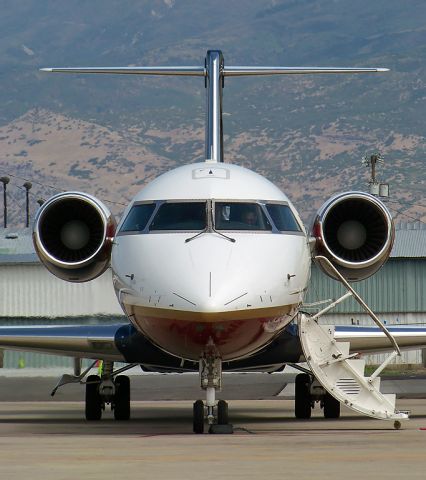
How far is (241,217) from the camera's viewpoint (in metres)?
16.8

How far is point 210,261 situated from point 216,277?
0.90 ft

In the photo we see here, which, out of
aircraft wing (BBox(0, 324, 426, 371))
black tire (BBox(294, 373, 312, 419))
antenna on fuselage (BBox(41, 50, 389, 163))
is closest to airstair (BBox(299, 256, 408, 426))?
aircraft wing (BBox(0, 324, 426, 371))

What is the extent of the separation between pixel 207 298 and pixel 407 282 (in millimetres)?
32705

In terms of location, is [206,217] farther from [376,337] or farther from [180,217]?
[376,337]

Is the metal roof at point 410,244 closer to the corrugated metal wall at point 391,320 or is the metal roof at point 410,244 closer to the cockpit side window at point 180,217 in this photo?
the corrugated metal wall at point 391,320

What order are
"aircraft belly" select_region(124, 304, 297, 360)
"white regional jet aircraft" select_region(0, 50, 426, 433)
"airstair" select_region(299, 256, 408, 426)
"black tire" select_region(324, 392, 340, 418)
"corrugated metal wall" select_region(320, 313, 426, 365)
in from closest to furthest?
"aircraft belly" select_region(124, 304, 297, 360), "white regional jet aircraft" select_region(0, 50, 426, 433), "airstair" select_region(299, 256, 408, 426), "black tire" select_region(324, 392, 340, 418), "corrugated metal wall" select_region(320, 313, 426, 365)

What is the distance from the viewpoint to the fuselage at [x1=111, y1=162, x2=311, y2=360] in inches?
606

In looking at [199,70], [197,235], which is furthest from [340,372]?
[199,70]

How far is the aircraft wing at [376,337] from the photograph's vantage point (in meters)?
19.8

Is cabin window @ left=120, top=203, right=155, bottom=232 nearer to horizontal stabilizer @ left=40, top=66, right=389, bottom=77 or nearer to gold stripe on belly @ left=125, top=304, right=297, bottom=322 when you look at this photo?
gold stripe on belly @ left=125, top=304, right=297, bottom=322

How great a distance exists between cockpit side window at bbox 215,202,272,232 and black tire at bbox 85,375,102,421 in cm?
495

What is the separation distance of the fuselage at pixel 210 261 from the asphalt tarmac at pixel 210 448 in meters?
1.19

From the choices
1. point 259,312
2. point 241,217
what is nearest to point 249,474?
point 259,312

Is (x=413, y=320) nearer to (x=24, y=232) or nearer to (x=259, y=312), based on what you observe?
(x=24, y=232)
